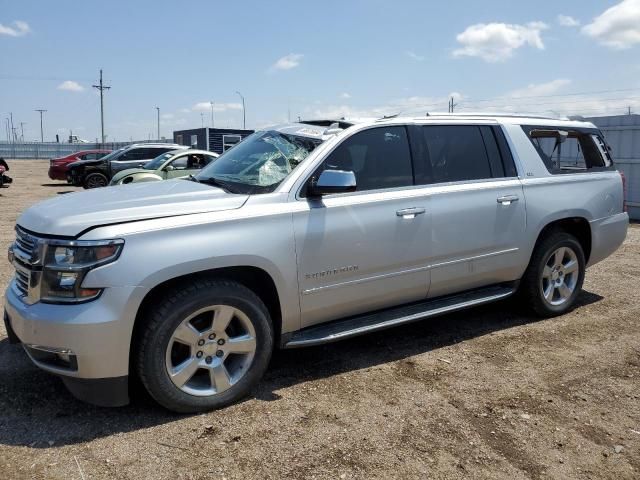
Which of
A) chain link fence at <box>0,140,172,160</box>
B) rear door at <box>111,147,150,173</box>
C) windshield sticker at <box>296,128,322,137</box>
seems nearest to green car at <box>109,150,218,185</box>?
rear door at <box>111,147,150,173</box>

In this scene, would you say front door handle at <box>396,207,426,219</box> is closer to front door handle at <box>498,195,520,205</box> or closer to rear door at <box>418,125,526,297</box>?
rear door at <box>418,125,526,297</box>

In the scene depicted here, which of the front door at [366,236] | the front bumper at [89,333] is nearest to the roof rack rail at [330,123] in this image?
the front door at [366,236]

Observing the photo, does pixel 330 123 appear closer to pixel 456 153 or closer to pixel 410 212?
pixel 410 212

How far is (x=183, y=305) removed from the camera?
321cm

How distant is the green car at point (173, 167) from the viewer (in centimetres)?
1306

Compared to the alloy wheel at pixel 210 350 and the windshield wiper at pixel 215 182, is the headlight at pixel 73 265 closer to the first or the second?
the alloy wheel at pixel 210 350

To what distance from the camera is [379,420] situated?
3.36m

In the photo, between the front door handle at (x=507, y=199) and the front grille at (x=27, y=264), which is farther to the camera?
the front door handle at (x=507, y=199)

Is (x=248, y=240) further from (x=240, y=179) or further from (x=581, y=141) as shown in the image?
(x=581, y=141)

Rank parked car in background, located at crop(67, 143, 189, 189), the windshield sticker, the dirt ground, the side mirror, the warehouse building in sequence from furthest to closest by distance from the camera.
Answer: parked car in background, located at crop(67, 143, 189, 189), the warehouse building, the windshield sticker, the side mirror, the dirt ground

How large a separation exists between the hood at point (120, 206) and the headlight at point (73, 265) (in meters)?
0.10

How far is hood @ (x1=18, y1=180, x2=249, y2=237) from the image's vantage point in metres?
3.10

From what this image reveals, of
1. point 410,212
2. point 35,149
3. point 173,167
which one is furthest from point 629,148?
point 35,149

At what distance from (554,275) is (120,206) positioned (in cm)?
399
